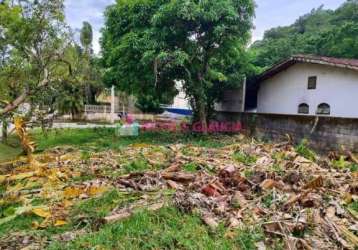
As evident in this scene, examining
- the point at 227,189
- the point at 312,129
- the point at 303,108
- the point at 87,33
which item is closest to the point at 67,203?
the point at 227,189

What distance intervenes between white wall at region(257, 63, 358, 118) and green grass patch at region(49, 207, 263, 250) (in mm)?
9428

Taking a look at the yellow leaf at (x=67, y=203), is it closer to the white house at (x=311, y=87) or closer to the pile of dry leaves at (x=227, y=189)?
the pile of dry leaves at (x=227, y=189)

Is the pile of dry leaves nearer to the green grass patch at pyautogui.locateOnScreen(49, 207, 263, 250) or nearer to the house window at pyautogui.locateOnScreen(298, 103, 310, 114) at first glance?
the green grass patch at pyautogui.locateOnScreen(49, 207, 263, 250)

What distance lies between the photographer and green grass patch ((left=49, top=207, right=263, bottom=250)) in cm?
311

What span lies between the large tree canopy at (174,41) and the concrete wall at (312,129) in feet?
8.36

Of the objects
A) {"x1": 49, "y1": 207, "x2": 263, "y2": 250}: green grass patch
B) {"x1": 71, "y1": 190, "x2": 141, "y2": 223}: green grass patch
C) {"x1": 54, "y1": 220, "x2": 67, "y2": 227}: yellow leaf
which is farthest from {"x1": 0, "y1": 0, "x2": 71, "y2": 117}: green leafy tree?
{"x1": 49, "y1": 207, "x2": 263, "y2": 250}: green grass patch

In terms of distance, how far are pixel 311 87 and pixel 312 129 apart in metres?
3.77

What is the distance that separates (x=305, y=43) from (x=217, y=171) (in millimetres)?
20102

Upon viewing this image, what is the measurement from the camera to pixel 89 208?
13.4 feet

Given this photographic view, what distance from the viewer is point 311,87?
12586 millimetres

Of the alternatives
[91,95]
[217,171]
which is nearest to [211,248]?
[217,171]

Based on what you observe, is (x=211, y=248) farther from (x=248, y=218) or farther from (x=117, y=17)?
(x=117, y=17)

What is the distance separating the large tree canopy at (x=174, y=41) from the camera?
1094cm

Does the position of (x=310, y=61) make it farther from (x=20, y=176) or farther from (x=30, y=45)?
(x=20, y=176)
